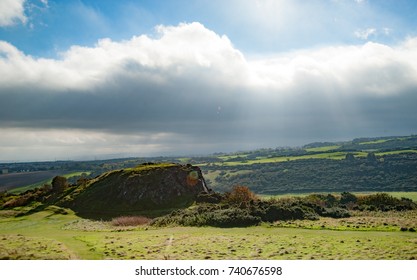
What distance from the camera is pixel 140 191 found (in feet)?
236

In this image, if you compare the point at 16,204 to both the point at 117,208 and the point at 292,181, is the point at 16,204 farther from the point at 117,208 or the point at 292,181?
the point at 292,181

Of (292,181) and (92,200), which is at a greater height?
(92,200)

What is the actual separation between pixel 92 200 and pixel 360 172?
528 ft

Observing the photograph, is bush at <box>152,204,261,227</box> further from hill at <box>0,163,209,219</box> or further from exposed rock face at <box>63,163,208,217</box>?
exposed rock face at <box>63,163,208,217</box>

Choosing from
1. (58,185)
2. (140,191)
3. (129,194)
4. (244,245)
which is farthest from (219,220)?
(58,185)

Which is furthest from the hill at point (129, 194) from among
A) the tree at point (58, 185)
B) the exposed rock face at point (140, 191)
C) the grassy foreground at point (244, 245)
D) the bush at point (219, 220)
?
the grassy foreground at point (244, 245)

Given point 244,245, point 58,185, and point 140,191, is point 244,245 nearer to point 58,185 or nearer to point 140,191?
point 140,191

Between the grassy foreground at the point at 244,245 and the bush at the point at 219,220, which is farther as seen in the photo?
the bush at the point at 219,220

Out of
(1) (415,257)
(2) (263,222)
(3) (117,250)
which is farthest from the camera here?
(2) (263,222)

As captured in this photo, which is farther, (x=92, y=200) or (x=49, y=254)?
(x=92, y=200)

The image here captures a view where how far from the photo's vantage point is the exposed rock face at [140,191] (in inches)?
2672

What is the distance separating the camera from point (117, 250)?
89.3ft

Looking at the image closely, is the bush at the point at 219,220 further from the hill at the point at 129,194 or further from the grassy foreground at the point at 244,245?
the hill at the point at 129,194
